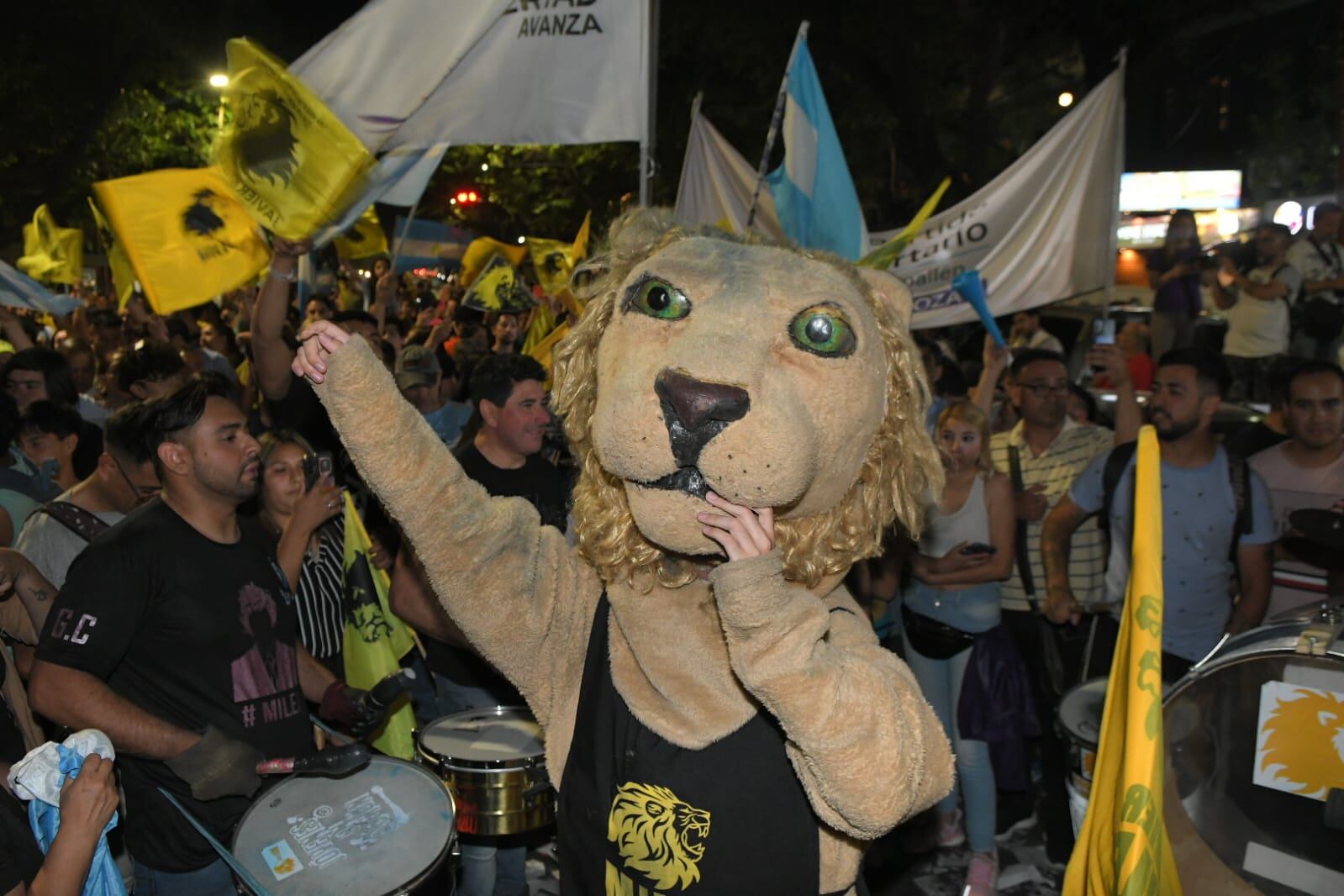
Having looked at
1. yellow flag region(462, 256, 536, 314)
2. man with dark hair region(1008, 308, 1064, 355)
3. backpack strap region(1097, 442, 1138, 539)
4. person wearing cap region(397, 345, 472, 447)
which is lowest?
backpack strap region(1097, 442, 1138, 539)

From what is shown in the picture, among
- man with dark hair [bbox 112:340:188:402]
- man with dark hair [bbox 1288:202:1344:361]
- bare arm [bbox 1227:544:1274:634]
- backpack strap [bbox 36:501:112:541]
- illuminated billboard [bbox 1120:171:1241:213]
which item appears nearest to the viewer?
backpack strap [bbox 36:501:112:541]

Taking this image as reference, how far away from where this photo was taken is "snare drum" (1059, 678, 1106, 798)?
3.26 metres

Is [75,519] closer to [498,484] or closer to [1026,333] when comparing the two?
[498,484]

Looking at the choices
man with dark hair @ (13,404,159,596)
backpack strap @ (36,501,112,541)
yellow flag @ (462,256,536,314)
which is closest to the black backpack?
man with dark hair @ (13,404,159,596)

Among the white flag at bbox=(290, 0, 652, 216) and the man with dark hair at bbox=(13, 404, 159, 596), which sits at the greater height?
the white flag at bbox=(290, 0, 652, 216)

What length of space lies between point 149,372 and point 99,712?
308 cm

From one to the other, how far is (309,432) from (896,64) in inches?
522

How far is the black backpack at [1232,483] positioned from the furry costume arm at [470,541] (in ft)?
9.37

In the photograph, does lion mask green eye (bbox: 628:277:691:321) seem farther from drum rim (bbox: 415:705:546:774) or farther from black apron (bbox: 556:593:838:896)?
drum rim (bbox: 415:705:546:774)

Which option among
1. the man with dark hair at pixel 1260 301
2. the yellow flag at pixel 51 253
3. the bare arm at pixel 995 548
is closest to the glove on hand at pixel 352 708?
the bare arm at pixel 995 548

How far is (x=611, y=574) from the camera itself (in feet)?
7.20

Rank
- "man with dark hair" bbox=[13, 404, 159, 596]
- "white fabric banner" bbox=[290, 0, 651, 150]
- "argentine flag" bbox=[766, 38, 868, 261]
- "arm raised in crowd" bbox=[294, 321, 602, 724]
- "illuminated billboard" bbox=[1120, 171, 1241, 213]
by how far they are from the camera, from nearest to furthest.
A: 1. "arm raised in crowd" bbox=[294, 321, 602, 724]
2. "argentine flag" bbox=[766, 38, 868, 261]
3. "man with dark hair" bbox=[13, 404, 159, 596]
4. "white fabric banner" bbox=[290, 0, 651, 150]
5. "illuminated billboard" bbox=[1120, 171, 1241, 213]

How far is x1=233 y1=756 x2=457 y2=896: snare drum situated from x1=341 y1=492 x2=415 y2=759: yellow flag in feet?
3.42

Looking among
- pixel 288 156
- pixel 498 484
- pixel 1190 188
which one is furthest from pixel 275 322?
pixel 1190 188
